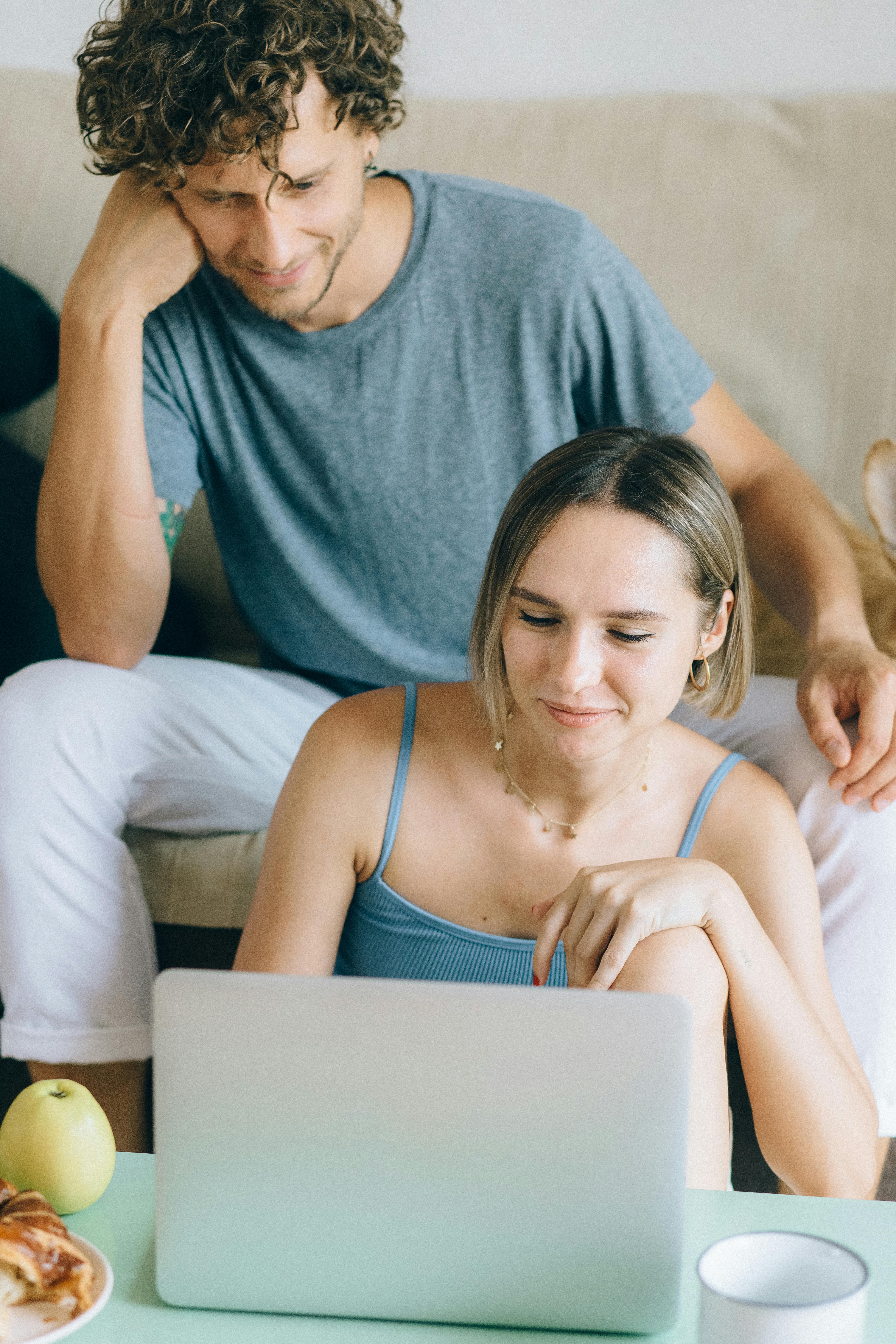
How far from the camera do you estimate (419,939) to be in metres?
1.13

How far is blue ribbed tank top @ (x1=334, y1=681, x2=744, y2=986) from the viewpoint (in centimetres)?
111

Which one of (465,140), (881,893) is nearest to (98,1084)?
(881,893)

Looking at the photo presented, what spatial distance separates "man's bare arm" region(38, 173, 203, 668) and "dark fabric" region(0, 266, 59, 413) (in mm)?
409

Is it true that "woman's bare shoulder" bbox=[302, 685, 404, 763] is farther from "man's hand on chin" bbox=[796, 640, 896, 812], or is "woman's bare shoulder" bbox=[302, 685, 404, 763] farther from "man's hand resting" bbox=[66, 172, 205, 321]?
"man's hand resting" bbox=[66, 172, 205, 321]

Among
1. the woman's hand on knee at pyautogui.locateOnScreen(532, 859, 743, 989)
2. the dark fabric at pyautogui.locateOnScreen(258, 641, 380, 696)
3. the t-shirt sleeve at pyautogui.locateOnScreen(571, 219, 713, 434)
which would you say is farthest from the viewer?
the dark fabric at pyautogui.locateOnScreen(258, 641, 380, 696)

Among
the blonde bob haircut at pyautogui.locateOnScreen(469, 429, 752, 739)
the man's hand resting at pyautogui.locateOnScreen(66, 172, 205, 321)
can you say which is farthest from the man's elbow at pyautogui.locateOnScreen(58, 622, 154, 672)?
the blonde bob haircut at pyautogui.locateOnScreen(469, 429, 752, 739)

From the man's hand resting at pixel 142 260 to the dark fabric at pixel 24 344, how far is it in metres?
0.46

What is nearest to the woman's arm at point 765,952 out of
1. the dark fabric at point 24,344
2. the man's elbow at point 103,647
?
the man's elbow at point 103,647

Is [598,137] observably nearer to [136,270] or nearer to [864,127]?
[864,127]

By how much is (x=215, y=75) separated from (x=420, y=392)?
1.44ft

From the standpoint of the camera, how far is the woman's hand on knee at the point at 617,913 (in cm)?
85

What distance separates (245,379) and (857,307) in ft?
3.08

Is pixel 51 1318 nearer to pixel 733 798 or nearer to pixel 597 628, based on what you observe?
pixel 597 628

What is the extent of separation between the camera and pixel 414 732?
117 centimetres
